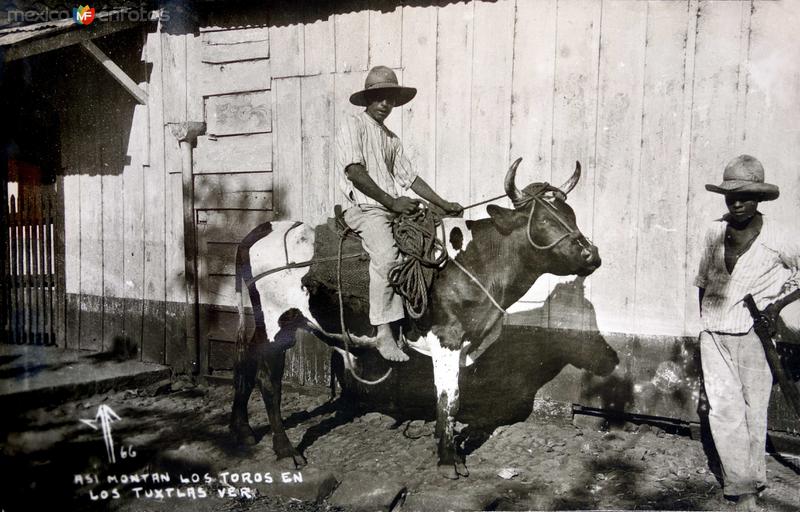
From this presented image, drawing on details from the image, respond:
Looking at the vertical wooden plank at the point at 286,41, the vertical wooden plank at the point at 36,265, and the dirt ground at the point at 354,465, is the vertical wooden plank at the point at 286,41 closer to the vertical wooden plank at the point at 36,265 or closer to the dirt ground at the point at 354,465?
the dirt ground at the point at 354,465

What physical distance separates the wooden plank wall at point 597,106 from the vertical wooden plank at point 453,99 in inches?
0.5

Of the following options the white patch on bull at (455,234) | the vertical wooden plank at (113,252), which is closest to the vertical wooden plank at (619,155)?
the white patch on bull at (455,234)

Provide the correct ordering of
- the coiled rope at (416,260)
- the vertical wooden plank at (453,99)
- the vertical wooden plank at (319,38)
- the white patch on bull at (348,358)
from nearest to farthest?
the coiled rope at (416,260)
the white patch on bull at (348,358)
the vertical wooden plank at (453,99)
the vertical wooden plank at (319,38)

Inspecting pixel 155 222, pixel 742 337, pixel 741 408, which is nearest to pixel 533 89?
pixel 742 337

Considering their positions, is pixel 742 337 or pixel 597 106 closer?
pixel 742 337

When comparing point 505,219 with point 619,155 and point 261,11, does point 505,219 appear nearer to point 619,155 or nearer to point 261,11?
point 619,155

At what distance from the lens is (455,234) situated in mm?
3916

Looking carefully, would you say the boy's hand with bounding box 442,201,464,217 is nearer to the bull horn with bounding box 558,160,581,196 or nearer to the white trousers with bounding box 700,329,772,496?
the bull horn with bounding box 558,160,581,196

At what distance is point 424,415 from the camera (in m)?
4.97

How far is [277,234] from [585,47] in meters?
3.05

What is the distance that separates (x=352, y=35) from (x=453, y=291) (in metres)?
2.79

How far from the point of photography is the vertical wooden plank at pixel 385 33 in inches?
191

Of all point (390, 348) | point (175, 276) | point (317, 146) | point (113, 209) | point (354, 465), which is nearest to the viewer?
point (390, 348)

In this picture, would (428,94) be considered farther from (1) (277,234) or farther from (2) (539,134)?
(1) (277,234)
